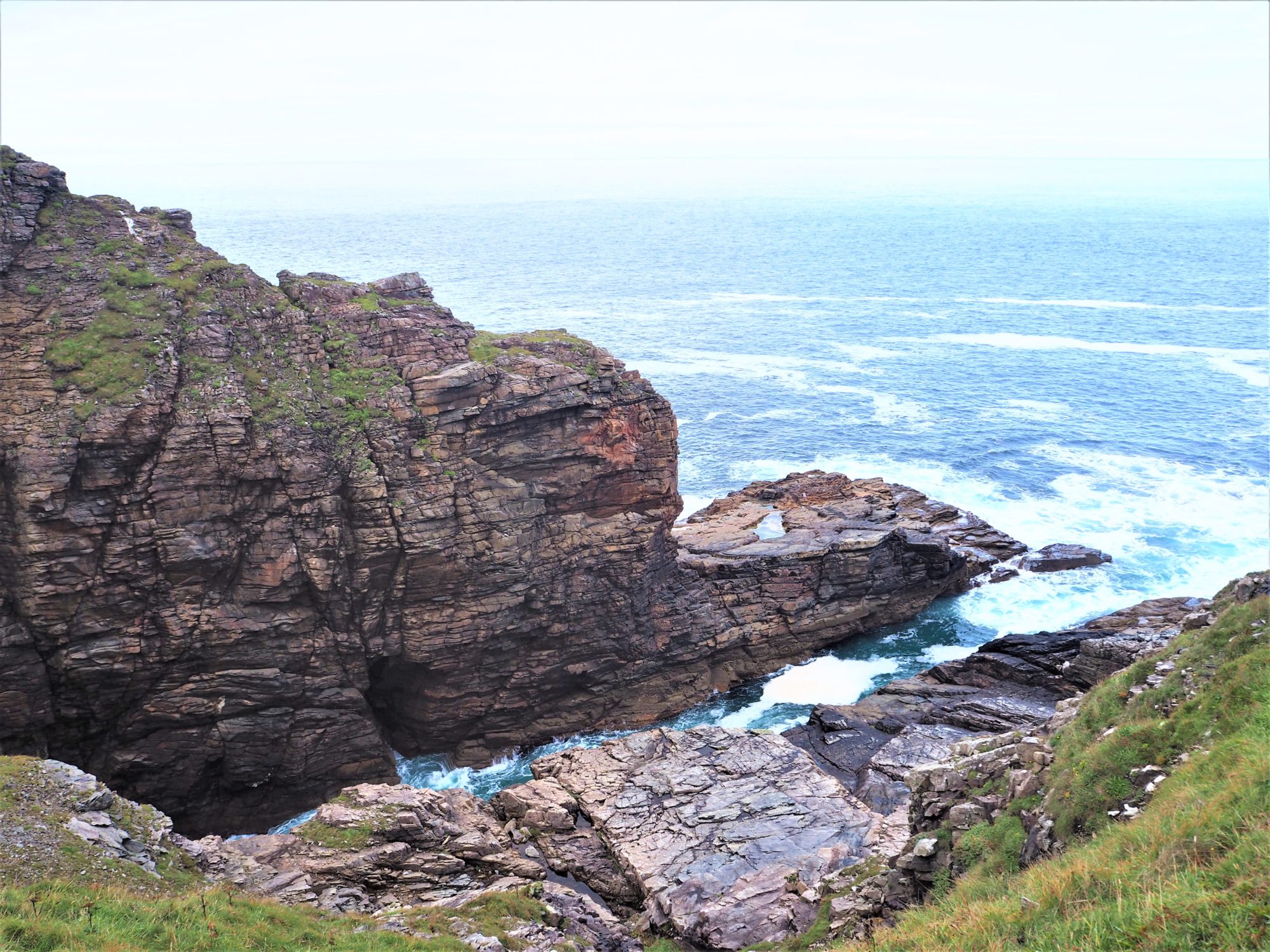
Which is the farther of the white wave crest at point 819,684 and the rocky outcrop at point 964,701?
the white wave crest at point 819,684

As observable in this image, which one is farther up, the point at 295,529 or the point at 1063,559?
the point at 295,529

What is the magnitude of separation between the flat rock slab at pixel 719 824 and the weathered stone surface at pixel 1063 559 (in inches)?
1230

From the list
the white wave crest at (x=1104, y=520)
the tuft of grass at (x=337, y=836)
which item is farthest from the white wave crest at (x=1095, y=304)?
the tuft of grass at (x=337, y=836)

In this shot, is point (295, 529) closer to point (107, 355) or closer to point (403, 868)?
point (107, 355)

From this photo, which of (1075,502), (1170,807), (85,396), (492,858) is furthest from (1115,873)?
(1075,502)

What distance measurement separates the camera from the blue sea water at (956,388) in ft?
200

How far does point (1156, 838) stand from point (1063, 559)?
51.9 meters

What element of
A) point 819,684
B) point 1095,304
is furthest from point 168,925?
point 1095,304

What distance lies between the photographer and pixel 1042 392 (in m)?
99.6

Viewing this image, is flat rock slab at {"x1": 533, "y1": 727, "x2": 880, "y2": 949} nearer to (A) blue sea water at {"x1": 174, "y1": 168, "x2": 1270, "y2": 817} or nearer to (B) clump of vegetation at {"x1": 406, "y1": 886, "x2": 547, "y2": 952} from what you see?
(B) clump of vegetation at {"x1": 406, "y1": 886, "x2": 547, "y2": 952}

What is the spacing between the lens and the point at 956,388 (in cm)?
10162

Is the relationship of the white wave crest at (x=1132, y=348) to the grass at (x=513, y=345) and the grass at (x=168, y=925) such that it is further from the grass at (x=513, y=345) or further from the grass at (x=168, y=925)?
the grass at (x=168, y=925)

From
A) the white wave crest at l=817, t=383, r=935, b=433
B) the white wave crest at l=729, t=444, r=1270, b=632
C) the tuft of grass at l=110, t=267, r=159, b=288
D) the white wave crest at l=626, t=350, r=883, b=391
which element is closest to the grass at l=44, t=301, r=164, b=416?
the tuft of grass at l=110, t=267, r=159, b=288

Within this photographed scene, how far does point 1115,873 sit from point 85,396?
41618 millimetres
